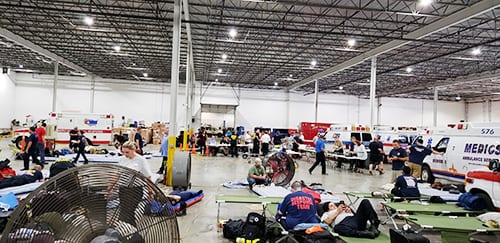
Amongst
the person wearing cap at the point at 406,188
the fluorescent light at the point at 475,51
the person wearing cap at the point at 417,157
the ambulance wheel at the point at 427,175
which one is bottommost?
the ambulance wheel at the point at 427,175

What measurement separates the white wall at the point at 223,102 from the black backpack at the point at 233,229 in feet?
71.4

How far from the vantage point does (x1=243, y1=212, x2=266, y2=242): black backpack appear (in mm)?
4720

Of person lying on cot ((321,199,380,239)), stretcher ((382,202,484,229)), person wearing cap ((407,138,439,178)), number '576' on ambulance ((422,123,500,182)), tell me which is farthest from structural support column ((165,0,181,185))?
number '576' on ambulance ((422,123,500,182))

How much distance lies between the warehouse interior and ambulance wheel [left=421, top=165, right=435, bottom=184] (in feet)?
4.46

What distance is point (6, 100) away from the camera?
26.3m

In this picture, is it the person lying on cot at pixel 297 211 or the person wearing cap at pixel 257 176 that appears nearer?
the person lying on cot at pixel 297 211

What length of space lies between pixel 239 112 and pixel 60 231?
29804mm

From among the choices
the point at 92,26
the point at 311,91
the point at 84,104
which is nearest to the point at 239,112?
the point at 311,91

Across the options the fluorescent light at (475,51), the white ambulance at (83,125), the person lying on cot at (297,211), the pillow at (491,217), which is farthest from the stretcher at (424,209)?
the white ambulance at (83,125)

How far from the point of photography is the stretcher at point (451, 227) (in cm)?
479

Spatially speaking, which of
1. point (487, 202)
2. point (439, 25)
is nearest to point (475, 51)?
point (439, 25)

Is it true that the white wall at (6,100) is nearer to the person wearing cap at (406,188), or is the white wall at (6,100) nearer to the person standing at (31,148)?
the person standing at (31,148)

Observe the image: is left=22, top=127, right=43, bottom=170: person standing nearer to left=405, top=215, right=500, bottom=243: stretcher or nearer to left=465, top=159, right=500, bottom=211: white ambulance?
left=405, top=215, right=500, bottom=243: stretcher

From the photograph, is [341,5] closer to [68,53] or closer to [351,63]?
[351,63]
